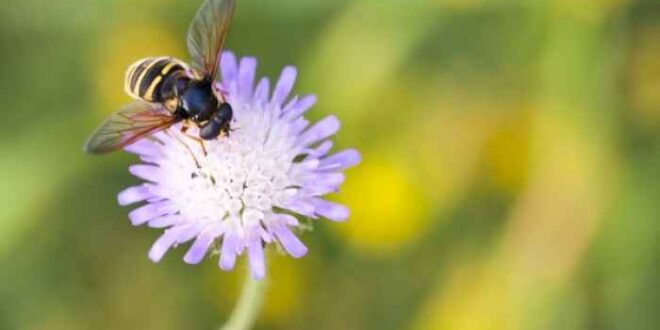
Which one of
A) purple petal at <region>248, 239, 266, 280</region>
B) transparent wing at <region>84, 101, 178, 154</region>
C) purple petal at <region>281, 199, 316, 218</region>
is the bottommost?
purple petal at <region>248, 239, 266, 280</region>

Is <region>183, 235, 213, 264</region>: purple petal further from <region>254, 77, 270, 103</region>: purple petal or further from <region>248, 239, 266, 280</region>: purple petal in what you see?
<region>254, 77, 270, 103</region>: purple petal

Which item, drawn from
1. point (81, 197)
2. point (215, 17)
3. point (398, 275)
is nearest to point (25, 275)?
point (81, 197)

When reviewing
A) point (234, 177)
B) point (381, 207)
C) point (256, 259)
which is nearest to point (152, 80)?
point (234, 177)

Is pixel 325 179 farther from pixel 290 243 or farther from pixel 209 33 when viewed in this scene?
pixel 209 33

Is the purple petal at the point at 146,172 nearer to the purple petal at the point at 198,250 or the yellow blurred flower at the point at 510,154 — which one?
the purple petal at the point at 198,250

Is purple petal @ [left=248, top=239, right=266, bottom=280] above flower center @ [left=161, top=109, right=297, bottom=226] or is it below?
below

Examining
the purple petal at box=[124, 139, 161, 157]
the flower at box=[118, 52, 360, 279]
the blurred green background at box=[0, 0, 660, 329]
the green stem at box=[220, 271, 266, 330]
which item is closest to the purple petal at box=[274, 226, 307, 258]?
the flower at box=[118, 52, 360, 279]

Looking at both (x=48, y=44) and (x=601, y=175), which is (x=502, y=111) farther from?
(x=48, y=44)
